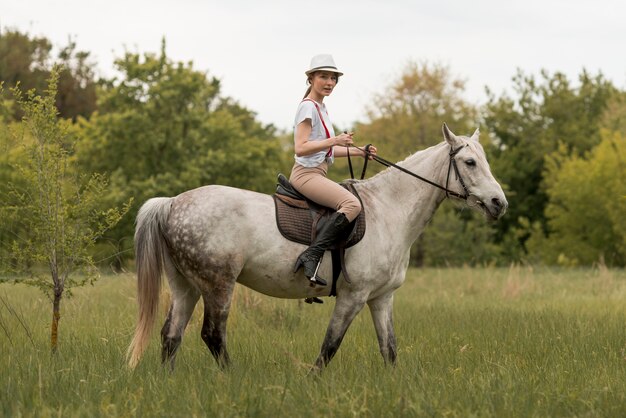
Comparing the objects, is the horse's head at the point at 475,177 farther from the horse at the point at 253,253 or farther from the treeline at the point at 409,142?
the treeline at the point at 409,142

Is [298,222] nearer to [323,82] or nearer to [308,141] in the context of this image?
[308,141]

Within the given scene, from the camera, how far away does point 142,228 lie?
23.4 feet

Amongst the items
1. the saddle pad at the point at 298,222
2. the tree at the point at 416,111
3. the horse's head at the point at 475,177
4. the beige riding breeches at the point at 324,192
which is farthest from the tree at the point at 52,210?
the tree at the point at 416,111

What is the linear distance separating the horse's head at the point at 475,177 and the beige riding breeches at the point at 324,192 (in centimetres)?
107

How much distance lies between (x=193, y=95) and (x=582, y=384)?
2640 centimetres

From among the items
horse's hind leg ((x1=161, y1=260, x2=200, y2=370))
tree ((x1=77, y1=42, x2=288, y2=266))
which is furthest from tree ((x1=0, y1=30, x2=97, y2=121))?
horse's hind leg ((x1=161, y1=260, x2=200, y2=370))

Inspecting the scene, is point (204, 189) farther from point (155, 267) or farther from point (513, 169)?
point (513, 169)

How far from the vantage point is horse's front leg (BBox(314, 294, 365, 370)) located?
7113 millimetres

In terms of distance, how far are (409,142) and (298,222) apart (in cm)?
2828

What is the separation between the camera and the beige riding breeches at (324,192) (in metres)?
7.00

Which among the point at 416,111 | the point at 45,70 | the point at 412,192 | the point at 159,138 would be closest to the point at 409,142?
the point at 416,111

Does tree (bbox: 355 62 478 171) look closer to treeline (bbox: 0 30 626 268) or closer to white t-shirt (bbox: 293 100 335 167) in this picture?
treeline (bbox: 0 30 626 268)

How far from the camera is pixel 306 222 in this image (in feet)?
23.3

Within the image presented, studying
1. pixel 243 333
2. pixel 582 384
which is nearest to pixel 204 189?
pixel 243 333
